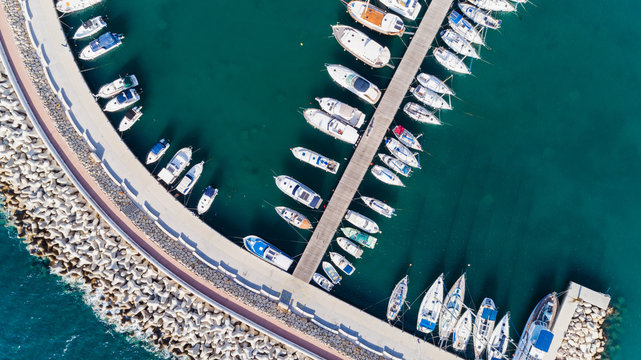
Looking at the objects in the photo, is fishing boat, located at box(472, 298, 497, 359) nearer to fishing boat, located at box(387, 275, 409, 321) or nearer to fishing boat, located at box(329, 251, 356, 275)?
fishing boat, located at box(387, 275, 409, 321)

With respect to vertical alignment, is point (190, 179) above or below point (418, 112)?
below

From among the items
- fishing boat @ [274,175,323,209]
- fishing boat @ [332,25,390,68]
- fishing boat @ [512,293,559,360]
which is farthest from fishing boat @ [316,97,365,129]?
fishing boat @ [512,293,559,360]

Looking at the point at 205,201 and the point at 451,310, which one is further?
the point at 451,310

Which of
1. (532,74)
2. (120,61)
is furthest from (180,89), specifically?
(532,74)

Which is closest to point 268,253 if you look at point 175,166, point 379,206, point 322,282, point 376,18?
point 322,282

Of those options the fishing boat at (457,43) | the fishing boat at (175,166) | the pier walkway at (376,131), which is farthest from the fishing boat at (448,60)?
the fishing boat at (175,166)

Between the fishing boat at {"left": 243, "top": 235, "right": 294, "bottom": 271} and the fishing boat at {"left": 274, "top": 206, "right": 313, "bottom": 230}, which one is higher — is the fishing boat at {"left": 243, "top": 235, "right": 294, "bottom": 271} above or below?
below

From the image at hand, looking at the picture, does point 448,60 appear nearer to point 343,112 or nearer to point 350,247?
point 343,112
